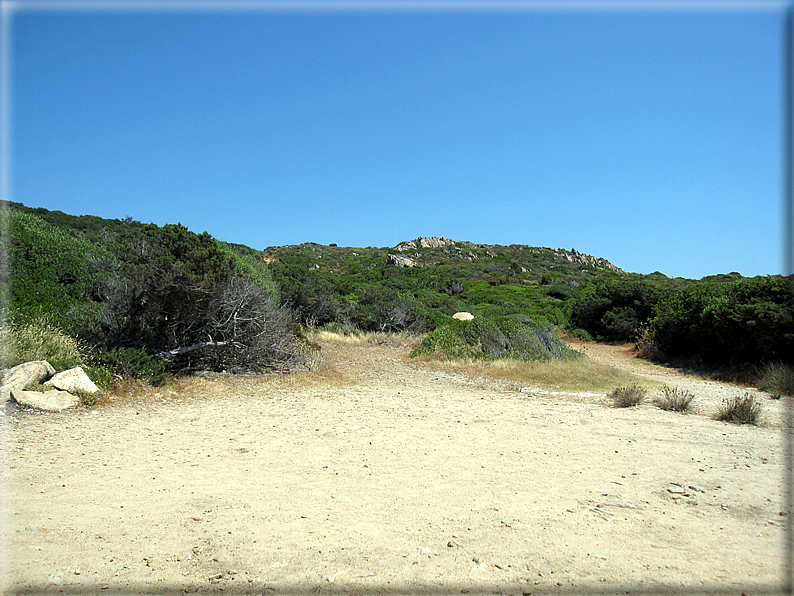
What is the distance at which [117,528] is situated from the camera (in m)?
3.76

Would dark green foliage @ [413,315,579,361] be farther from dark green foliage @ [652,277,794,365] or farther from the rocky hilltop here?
the rocky hilltop

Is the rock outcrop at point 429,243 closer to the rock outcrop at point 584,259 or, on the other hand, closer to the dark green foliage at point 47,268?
the rock outcrop at point 584,259

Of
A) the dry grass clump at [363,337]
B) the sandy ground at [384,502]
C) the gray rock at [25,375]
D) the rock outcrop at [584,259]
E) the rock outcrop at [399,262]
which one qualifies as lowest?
the sandy ground at [384,502]

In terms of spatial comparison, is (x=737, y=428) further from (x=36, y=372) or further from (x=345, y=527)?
(x=36, y=372)

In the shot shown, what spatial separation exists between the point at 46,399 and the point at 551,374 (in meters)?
9.65

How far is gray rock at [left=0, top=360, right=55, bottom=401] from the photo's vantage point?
6.96 metres

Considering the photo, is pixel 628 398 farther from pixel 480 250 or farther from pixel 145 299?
pixel 480 250

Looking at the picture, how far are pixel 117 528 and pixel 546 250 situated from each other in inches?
2772

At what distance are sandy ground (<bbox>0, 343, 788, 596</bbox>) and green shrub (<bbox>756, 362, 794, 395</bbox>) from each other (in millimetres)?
3697

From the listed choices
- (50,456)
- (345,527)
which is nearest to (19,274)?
(50,456)

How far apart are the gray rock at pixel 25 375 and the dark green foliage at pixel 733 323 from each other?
48.1ft

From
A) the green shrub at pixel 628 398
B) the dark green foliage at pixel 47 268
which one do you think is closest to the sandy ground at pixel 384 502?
the green shrub at pixel 628 398

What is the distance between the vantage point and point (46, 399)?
6961 mm

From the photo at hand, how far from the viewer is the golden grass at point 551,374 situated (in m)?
10.9
